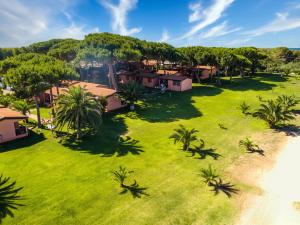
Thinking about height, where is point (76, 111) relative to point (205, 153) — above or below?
above

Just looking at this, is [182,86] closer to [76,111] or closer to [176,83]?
[176,83]

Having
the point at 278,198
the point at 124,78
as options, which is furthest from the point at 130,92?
the point at 278,198

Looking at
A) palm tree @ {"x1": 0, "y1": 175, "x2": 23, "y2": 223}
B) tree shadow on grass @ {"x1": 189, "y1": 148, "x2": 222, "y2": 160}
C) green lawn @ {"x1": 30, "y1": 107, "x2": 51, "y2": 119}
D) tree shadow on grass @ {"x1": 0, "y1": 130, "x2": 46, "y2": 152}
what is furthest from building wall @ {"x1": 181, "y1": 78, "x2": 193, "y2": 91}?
palm tree @ {"x1": 0, "y1": 175, "x2": 23, "y2": 223}

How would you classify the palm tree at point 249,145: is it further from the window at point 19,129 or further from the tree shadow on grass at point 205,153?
the window at point 19,129

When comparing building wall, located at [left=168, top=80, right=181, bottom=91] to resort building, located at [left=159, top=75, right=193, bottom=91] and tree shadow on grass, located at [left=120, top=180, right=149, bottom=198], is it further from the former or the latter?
tree shadow on grass, located at [left=120, top=180, right=149, bottom=198]

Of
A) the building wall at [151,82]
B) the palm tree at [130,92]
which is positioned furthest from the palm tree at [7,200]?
the building wall at [151,82]

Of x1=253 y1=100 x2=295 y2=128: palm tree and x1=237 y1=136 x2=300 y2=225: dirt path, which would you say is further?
x1=253 y1=100 x2=295 y2=128: palm tree
